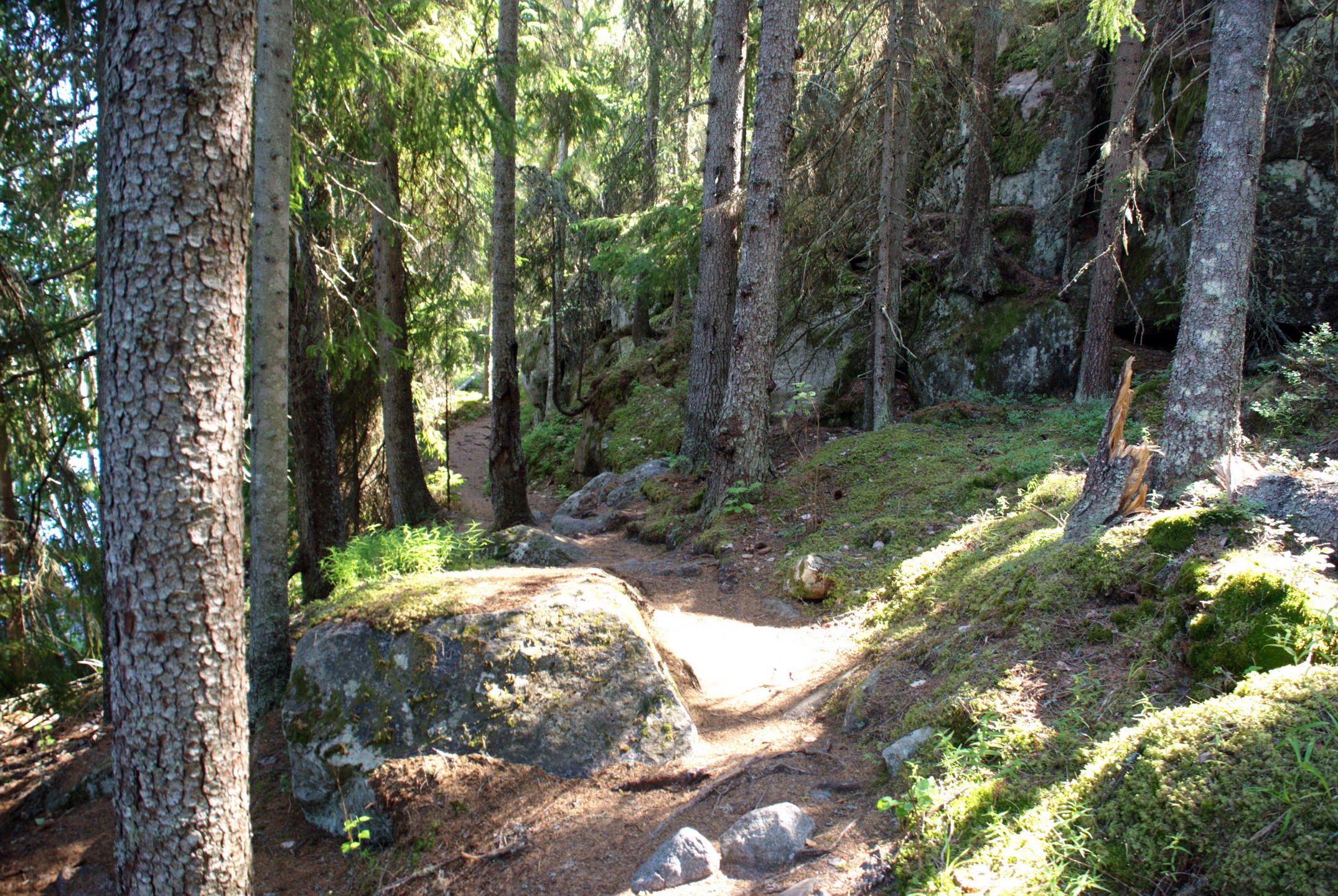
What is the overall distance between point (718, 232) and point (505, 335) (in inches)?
155

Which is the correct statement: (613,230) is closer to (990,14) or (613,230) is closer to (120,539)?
(990,14)

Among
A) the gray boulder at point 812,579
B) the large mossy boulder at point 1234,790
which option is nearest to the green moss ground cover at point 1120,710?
the large mossy boulder at point 1234,790

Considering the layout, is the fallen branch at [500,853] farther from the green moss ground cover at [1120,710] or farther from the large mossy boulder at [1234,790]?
the large mossy boulder at [1234,790]

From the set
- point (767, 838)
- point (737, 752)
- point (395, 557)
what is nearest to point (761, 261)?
point (395, 557)

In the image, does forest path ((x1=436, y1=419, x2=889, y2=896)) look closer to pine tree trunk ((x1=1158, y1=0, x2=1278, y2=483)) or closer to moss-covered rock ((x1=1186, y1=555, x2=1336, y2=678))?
moss-covered rock ((x1=1186, y1=555, x2=1336, y2=678))

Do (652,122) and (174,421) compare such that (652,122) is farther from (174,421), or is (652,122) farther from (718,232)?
(174,421)

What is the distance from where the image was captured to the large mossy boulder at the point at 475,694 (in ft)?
14.0

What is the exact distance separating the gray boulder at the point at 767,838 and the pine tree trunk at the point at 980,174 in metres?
10.8

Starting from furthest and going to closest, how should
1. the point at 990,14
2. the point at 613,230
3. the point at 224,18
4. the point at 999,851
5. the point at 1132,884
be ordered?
the point at 613,230, the point at 990,14, the point at 224,18, the point at 999,851, the point at 1132,884

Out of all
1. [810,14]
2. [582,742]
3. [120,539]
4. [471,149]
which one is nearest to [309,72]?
[471,149]

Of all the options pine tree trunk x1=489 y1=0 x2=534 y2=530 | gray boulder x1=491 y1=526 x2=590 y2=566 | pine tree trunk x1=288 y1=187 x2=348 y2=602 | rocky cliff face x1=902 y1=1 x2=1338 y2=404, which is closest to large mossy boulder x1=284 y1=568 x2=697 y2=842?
gray boulder x1=491 y1=526 x2=590 y2=566

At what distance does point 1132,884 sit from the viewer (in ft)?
7.49

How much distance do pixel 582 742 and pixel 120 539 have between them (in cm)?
260

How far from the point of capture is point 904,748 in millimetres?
3574
